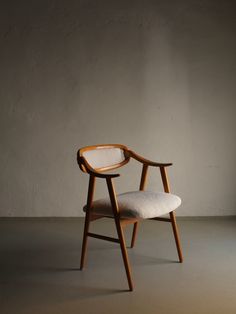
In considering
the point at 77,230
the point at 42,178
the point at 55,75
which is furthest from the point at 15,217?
the point at 55,75

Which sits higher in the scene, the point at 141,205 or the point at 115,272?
the point at 141,205

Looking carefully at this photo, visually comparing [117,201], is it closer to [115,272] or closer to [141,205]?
[141,205]

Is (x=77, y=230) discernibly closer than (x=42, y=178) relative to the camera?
Yes

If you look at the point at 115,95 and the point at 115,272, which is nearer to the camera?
the point at 115,272

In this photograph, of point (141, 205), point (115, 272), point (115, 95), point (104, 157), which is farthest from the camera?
point (115, 95)

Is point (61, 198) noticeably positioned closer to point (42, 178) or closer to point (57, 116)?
point (42, 178)

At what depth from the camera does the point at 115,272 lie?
7.98ft

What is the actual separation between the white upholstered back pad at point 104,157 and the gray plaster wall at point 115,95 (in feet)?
2.78

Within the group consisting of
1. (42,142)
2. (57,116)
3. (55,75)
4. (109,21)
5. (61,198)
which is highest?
(109,21)

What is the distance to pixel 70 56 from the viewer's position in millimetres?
3490

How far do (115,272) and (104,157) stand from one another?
0.74m

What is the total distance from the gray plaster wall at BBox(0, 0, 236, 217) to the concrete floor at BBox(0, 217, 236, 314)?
393 millimetres

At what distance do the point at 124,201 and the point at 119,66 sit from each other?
1597 mm

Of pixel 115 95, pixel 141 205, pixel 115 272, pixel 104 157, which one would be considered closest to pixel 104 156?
pixel 104 157
